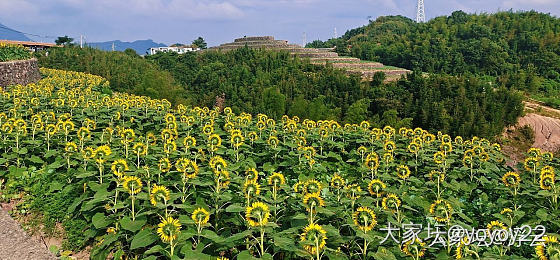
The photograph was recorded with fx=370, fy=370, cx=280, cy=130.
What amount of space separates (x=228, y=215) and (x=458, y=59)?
107 ft

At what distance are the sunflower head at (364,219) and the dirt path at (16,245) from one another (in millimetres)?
2126

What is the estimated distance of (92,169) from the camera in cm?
295

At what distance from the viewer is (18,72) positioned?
34.7 feet

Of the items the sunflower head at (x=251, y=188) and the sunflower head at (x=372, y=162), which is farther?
the sunflower head at (x=372, y=162)

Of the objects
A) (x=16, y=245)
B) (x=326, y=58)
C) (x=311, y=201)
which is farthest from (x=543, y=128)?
(x=16, y=245)

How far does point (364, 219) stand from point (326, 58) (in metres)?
31.3

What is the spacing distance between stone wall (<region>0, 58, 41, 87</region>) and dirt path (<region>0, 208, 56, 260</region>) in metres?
8.58

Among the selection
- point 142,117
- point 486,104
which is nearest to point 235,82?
point 486,104

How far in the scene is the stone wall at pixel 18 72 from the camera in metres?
9.88

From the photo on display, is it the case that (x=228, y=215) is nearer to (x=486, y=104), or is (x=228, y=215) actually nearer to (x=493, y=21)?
(x=486, y=104)

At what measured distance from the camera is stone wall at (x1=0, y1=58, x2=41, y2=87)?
32.4ft

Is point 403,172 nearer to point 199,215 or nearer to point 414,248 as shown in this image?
point 414,248

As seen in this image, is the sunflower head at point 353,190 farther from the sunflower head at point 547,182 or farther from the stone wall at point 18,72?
the stone wall at point 18,72

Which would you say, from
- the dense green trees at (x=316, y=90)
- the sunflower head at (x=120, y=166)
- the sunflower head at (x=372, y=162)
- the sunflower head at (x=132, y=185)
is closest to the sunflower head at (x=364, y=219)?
the sunflower head at (x=372, y=162)
